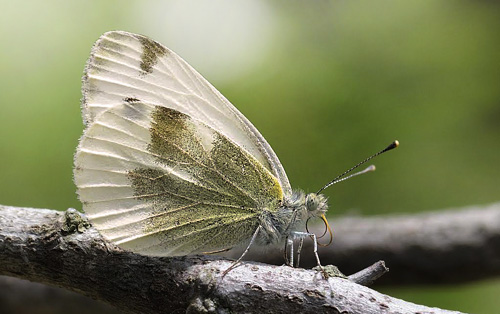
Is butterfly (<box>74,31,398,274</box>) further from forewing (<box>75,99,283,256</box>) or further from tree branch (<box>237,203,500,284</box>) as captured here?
tree branch (<box>237,203,500,284</box>)

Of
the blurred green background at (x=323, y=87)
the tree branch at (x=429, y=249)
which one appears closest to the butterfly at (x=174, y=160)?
the tree branch at (x=429, y=249)

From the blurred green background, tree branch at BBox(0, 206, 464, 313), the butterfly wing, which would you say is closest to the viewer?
tree branch at BBox(0, 206, 464, 313)

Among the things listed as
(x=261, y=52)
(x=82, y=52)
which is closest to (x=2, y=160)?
(x=82, y=52)

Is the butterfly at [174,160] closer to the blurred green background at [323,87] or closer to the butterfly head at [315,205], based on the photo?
the butterfly head at [315,205]

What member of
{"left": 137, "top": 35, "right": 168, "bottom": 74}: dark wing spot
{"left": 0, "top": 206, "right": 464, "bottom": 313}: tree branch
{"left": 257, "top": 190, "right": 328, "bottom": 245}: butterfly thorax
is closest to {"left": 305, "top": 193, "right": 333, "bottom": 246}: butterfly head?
{"left": 257, "top": 190, "right": 328, "bottom": 245}: butterfly thorax

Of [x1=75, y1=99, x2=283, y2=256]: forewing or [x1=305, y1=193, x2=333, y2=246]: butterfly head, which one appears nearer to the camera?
[x1=75, y1=99, x2=283, y2=256]: forewing

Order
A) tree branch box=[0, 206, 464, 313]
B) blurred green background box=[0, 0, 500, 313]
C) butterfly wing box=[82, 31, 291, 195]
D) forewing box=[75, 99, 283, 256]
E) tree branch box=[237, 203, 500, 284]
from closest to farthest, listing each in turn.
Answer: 1. tree branch box=[0, 206, 464, 313]
2. forewing box=[75, 99, 283, 256]
3. butterfly wing box=[82, 31, 291, 195]
4. tree branch box=[237, 203, 500, 284]
5. blurred green background box=[0, 0, 500, 313]

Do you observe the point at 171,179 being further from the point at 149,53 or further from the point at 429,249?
the point at 429,249
